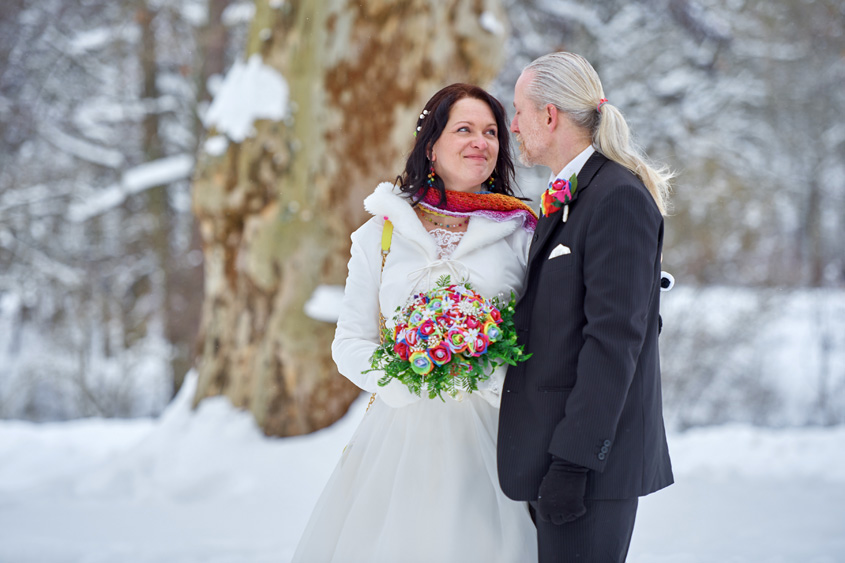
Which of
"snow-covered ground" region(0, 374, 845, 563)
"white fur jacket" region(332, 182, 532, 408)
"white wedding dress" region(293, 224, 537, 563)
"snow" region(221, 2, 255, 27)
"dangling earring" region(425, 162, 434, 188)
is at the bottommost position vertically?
"snow-covered ground" region(0, 374, 845, 563)

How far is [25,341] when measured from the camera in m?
10.5

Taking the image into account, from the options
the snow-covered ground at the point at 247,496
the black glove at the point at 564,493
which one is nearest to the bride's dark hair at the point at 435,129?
the black glove at the point at 564,493

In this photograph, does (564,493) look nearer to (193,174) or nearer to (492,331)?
(492,331)

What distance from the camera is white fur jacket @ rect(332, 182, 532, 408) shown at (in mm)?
2541

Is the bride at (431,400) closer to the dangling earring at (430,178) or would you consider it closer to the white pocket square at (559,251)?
the dangling earring at (430,178)

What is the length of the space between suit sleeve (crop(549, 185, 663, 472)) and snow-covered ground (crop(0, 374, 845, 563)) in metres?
2.18

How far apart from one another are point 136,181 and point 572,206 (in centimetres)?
814

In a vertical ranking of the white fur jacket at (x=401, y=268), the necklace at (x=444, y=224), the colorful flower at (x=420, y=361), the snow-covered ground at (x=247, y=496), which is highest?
the necklace at (x=444, y=224)

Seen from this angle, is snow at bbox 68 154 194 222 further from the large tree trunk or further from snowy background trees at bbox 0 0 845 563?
the large tree trunk

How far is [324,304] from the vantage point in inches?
204

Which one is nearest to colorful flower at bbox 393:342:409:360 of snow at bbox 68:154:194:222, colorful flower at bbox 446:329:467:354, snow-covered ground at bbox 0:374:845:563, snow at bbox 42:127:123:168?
colorful flower at bbox 446:329:467:354

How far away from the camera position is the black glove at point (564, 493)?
6.54 ft

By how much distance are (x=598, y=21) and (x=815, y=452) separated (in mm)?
5680

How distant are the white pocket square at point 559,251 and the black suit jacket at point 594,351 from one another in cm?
1
